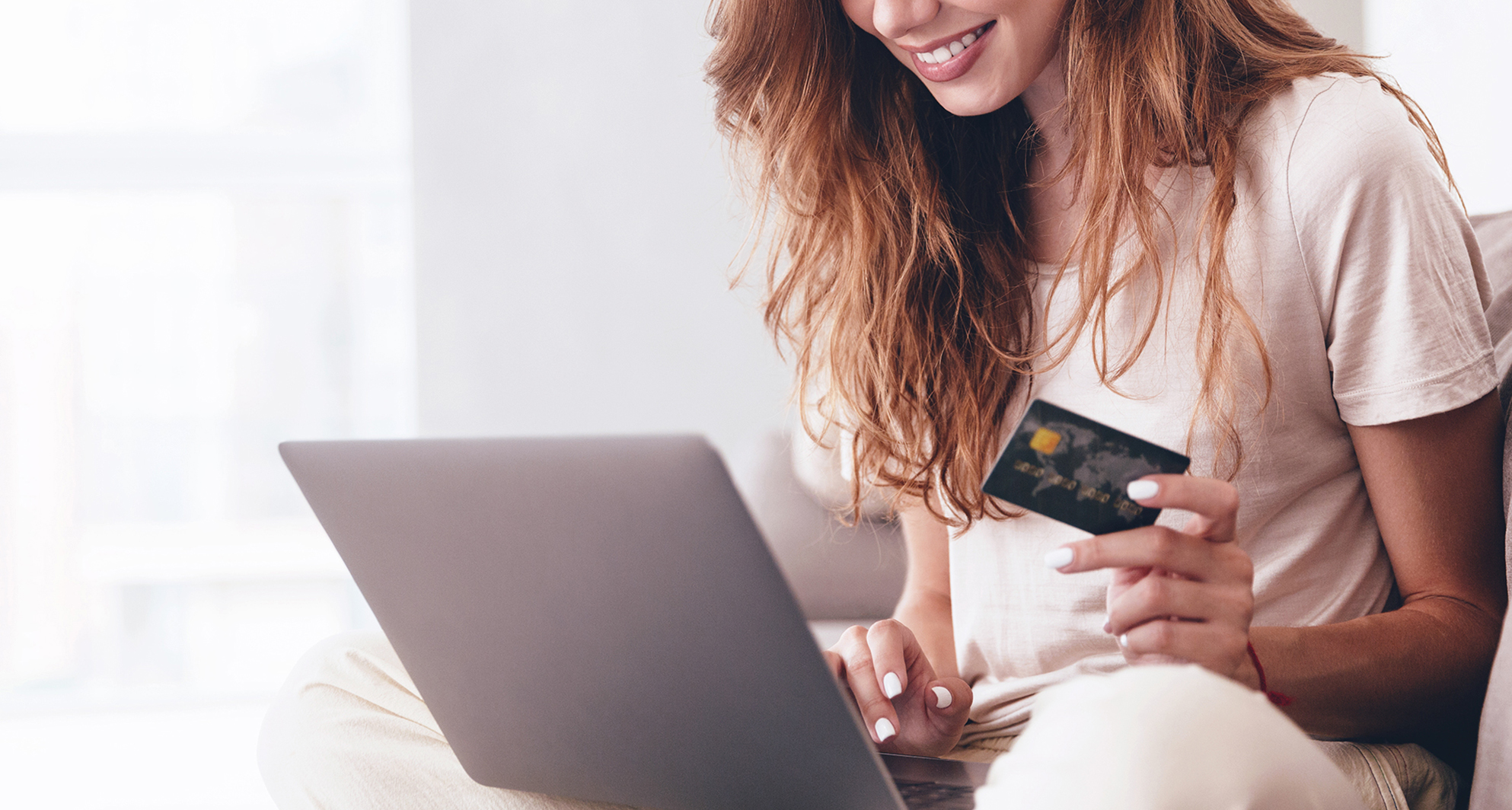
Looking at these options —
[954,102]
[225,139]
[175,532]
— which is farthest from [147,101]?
[954,102]

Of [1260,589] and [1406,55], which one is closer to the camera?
[1260,589]

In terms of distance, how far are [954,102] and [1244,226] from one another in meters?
0.26

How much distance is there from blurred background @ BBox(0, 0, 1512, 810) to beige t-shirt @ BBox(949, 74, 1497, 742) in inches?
66.0

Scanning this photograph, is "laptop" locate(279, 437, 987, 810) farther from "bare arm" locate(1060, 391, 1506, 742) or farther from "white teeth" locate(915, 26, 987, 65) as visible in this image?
"white teeth" locate(915, 26, 987, 65)

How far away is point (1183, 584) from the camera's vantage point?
597 millimetres

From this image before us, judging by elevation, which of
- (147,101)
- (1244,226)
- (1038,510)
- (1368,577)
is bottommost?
(1368,577)

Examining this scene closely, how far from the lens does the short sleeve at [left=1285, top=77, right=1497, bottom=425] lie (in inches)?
29.7

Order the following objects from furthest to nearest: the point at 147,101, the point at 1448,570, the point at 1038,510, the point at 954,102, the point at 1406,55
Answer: the point at 147,101 < the point at 1406,55 < the point at 954,102 < the point at 1448,570 < the point at 1038,510

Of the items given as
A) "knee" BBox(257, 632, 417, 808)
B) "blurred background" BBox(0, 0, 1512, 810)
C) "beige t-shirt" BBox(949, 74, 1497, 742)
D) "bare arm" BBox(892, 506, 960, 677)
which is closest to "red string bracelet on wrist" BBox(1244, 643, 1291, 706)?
"beige t-shirt" BBox(949, 74, 1497, 742)

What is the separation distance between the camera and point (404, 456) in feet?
1.89

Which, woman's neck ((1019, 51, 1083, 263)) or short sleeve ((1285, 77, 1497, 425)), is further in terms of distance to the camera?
woman's neck ((1019, 51, 1083, 263))

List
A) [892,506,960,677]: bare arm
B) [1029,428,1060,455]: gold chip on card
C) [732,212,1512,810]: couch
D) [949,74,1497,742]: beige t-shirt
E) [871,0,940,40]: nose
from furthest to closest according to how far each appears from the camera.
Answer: [732,212,1512,810]: couch
[892,506,960,677]: bare arm
[871,0,940,40]: nose
[949,74,1497,742]: beige t-shirt
[1029,428,1060,455]: gold chip on card

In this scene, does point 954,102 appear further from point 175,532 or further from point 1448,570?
point 175,532

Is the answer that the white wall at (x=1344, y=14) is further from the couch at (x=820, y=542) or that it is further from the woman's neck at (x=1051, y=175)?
the woman's neck at (x=1051, y=175)
